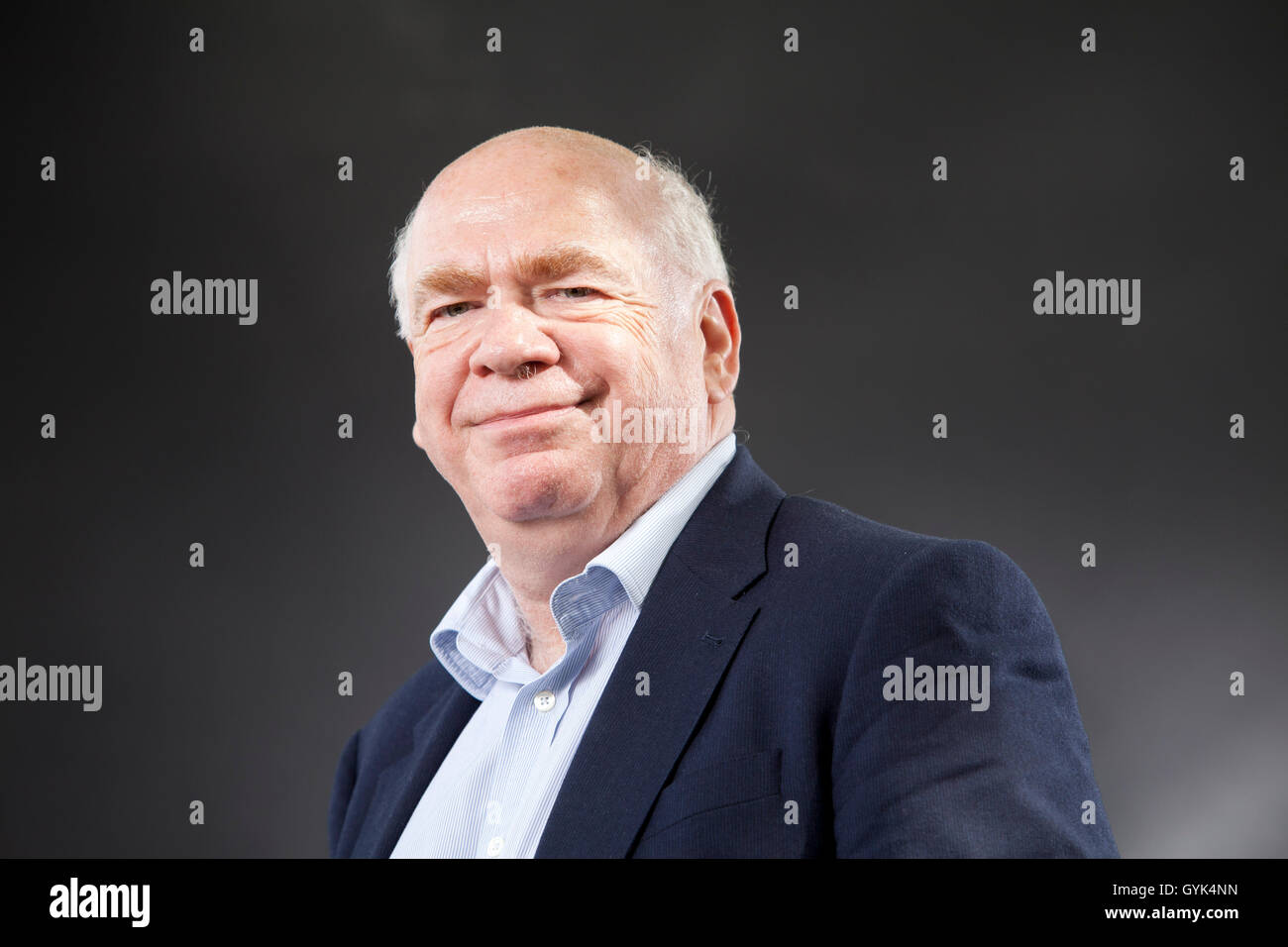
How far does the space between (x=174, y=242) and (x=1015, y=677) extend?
2883 millimetres

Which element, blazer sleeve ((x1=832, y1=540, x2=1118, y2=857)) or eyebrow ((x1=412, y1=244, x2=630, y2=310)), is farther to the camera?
eyebrow ((x1=412, y1=244, x2=630, y2=310))

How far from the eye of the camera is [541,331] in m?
Result: 2.12

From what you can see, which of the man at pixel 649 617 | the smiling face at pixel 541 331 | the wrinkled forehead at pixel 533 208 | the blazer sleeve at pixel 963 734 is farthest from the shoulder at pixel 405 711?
the blazer sleeve at pixel 963 734

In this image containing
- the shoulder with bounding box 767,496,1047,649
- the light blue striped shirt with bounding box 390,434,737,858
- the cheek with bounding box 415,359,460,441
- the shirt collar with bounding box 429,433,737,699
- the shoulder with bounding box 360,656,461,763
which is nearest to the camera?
the shoulder with bounding box 767,496,1047,649

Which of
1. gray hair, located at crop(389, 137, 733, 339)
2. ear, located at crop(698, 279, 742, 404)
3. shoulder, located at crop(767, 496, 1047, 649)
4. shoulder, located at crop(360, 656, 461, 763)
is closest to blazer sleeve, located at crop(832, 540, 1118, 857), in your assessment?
shoulder, located at crop(767, 496, 1047, 649)

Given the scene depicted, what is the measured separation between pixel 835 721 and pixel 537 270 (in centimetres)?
96

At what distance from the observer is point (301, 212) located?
3613 millimetres

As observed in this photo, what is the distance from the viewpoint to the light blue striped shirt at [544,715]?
195 cm

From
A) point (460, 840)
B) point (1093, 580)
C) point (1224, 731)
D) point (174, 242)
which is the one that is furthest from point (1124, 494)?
point (174, 242)

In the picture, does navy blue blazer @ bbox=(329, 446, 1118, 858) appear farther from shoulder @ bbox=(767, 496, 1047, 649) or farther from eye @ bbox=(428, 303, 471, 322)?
eye @ bbox=(428, 303, 471, 322)

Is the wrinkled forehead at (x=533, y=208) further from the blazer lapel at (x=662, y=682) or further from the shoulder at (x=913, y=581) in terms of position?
the shoulder at (x=913, y=581)

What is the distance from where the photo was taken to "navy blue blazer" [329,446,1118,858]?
5.09 ft

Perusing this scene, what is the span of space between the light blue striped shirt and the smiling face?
90mm

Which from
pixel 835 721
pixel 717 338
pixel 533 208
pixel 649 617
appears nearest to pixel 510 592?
pixel 649 617
